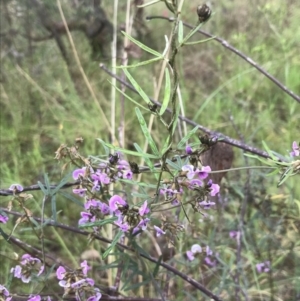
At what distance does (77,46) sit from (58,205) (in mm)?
A: 1062

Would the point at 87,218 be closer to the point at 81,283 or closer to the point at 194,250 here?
the point at 81,283

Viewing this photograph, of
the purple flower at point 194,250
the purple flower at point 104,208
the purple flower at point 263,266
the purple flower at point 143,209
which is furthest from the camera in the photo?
the purple flower at point 263,266

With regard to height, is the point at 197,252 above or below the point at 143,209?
below

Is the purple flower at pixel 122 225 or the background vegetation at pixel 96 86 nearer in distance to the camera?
the purple flower at pixel 122 225

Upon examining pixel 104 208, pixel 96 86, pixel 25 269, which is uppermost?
pixel 96 86

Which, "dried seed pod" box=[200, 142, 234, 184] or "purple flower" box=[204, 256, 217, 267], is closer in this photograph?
"dried seed pod" box=[200, 142, 234, 184]

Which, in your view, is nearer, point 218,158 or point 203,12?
point 203,12

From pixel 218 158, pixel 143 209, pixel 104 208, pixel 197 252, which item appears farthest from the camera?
pixel 197 252

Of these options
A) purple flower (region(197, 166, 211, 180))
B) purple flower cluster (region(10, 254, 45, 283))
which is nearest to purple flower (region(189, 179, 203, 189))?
purple flower (region(197, 166, 211, 180))

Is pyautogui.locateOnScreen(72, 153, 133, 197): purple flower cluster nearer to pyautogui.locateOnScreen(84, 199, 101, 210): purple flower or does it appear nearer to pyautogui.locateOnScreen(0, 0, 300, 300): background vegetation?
pyautogui.locateOnScreen(84, 199, 101, 210): purple flower

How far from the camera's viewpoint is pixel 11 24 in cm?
220

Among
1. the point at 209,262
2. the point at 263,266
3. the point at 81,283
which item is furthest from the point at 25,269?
the point at 263,266

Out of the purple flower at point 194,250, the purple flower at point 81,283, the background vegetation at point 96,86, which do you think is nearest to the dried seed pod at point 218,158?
the purple flower at point 194,250

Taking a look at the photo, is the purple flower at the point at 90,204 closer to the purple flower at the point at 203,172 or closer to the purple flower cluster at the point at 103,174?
the purple flower cluster at the point at 103,174
